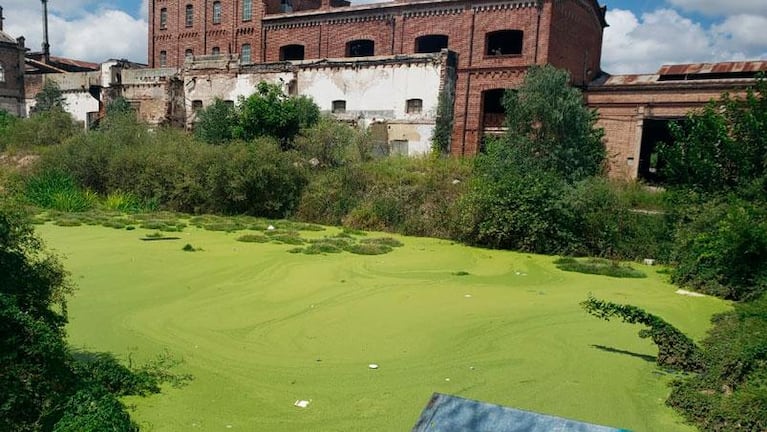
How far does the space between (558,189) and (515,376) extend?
24.0ft

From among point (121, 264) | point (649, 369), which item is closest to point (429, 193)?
point (121, 264)

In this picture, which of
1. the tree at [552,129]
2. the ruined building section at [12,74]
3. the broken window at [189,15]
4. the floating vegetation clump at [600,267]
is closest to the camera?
the floating vegetation clump at [600,267]

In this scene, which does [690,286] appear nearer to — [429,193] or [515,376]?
[515,376]

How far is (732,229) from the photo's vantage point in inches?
327

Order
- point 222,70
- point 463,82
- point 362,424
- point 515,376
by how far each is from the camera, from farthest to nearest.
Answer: point 222,70, point 463,82, point 515,376, point 362,424

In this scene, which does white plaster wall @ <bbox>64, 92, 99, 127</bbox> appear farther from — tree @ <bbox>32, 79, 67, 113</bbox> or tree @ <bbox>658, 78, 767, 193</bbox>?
tree @ <bbox>658, 78, 767, 193</bbox>

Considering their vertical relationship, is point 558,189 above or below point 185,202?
above

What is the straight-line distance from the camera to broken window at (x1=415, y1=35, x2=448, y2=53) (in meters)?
21.4

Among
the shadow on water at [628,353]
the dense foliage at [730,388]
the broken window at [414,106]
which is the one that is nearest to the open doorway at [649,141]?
the broken window at [414,106]

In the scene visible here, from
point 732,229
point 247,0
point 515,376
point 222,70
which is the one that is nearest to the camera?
point 515,376

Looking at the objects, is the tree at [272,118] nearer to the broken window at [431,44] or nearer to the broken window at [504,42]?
the broken window at [431,44]

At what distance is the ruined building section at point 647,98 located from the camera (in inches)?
669

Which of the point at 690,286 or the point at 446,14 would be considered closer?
the point at 690,286

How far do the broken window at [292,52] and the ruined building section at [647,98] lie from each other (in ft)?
39.6
